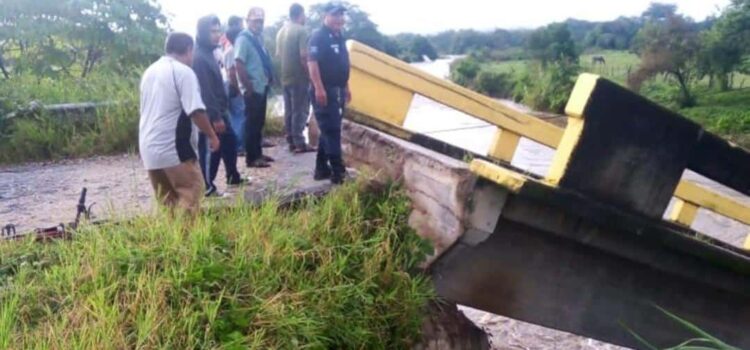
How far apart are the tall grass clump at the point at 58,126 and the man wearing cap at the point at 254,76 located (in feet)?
6.99

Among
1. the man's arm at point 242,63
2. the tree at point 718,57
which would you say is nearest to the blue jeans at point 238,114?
the man's arm at point 242,63

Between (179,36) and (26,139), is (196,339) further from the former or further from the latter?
(26,139)

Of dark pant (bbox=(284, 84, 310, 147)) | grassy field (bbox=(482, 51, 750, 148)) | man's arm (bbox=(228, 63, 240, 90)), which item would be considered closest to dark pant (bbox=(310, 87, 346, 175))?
man's arm (bbox=(228, 63, 240, 90))

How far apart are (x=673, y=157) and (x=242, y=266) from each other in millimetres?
1983

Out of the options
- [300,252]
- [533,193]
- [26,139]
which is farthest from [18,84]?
[533,193]

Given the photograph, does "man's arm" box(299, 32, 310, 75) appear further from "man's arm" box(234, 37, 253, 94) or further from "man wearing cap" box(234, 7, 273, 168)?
"man's arm" box(234, 37, 253, 94)

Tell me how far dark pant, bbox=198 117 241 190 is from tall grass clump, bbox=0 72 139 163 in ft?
9.06

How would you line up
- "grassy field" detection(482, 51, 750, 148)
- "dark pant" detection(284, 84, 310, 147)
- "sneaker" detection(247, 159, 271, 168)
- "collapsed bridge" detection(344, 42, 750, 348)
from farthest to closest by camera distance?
"grassy field" detection(482, 51, 750, 148) → "dark pant" detection(284, 84, 310, 147) → "sneaker" detection(247, 159, 271, 168) → "collapsed bridge" detection(344, 42, 750, 348)

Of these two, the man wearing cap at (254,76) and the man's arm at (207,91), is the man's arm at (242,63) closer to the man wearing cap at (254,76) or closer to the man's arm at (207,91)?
the man wearing cap at (254,76)

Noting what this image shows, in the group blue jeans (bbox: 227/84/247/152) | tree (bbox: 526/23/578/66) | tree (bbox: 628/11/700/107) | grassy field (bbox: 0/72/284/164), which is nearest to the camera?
blue jeans (bbox: 227/84/247/152)

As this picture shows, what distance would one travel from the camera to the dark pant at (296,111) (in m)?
6.89

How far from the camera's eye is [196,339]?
8.48ft

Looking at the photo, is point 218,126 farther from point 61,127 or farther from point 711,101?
point 711,101

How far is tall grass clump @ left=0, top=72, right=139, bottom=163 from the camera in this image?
24.6ft
